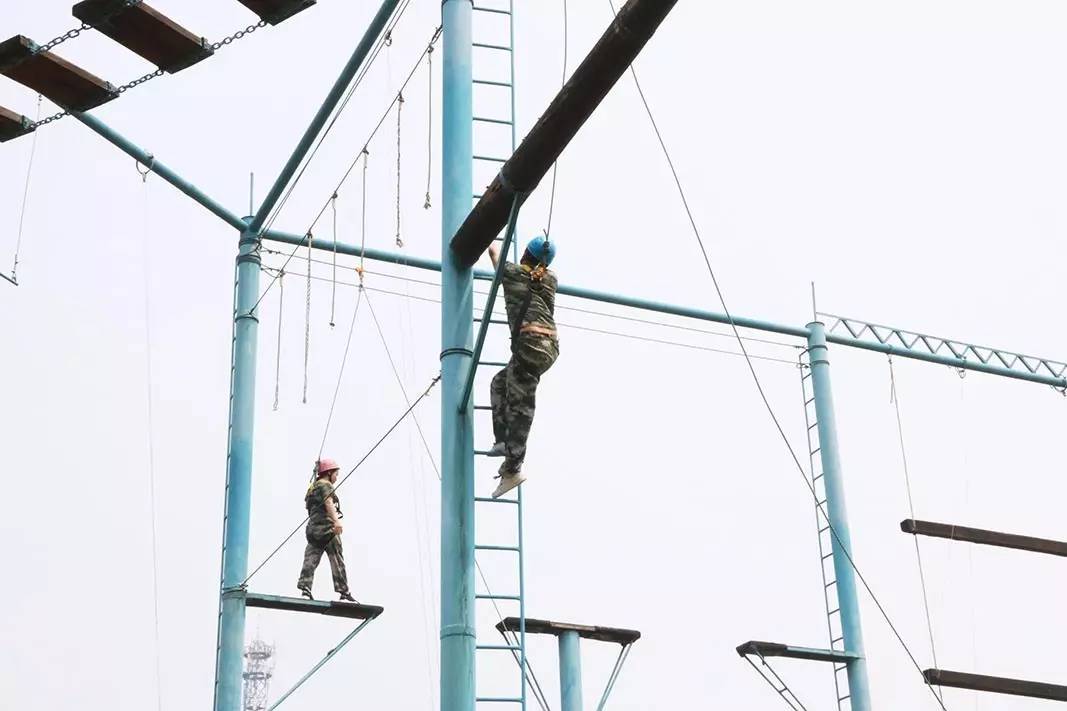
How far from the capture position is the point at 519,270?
29.0ft

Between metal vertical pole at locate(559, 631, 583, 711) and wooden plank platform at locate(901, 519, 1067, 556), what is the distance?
5.63 meters

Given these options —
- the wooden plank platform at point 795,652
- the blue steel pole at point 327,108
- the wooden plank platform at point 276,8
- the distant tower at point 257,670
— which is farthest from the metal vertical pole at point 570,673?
the distant tower at point 257,670

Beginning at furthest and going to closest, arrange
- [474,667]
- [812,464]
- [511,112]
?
[812,464]
[511,112]
[474,667]

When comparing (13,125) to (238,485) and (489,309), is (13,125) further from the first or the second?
(489,309)

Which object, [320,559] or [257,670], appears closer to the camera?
[320,559]

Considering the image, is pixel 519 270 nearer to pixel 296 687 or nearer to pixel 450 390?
pixel 450 390

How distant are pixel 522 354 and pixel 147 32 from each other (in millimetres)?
4278

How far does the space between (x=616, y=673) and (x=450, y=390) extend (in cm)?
572

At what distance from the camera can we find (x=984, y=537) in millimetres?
17844

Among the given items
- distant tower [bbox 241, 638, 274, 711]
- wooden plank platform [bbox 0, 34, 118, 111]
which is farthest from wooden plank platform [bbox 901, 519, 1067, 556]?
distant tower [bbox 241, 638, 274, 711]

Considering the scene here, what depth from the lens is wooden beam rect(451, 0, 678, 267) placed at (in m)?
7.45

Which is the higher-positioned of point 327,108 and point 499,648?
point 327,108

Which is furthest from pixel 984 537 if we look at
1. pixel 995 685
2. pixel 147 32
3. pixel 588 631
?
pixel 147 32

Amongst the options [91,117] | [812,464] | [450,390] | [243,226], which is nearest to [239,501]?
[243,226]
